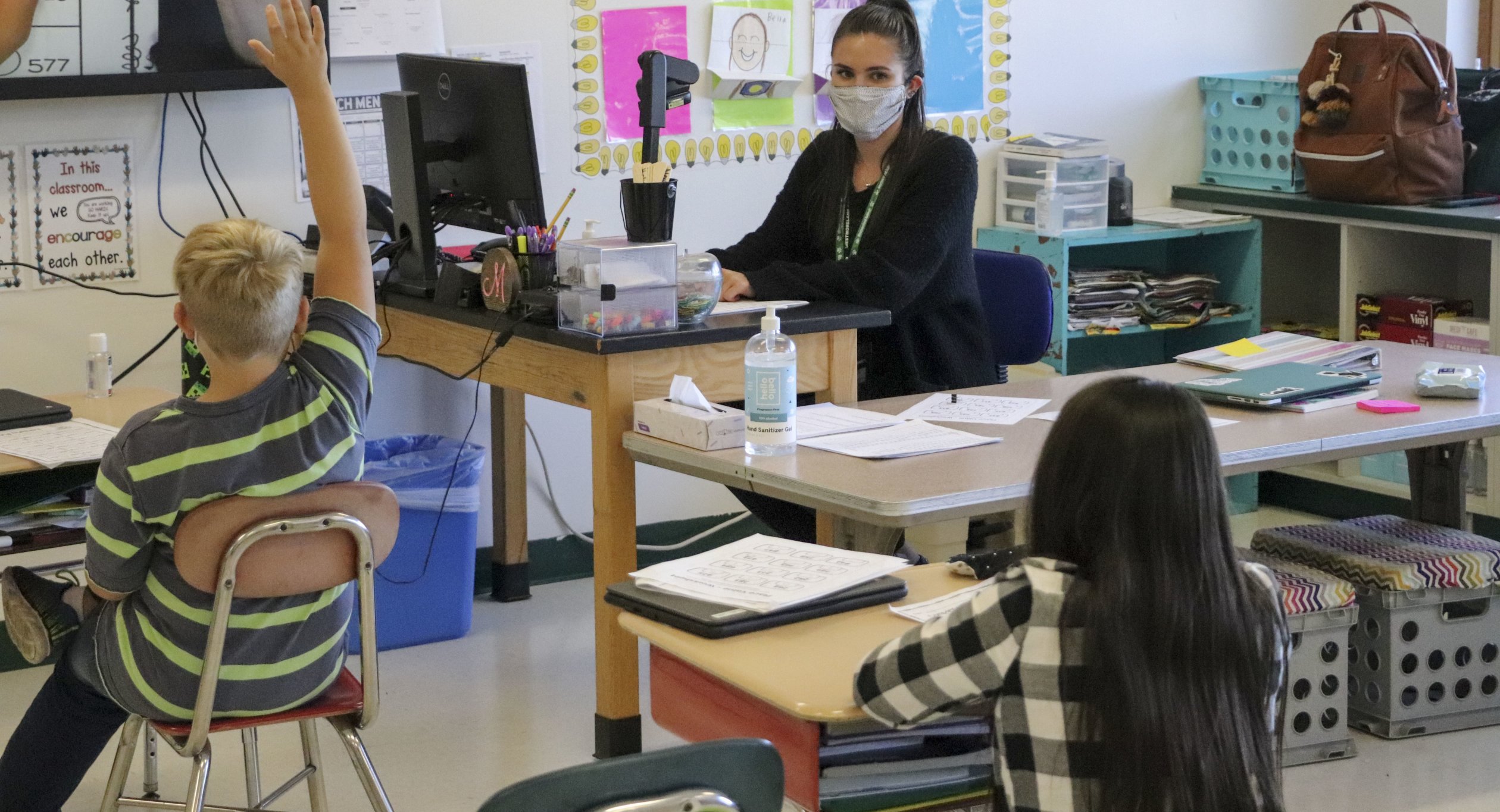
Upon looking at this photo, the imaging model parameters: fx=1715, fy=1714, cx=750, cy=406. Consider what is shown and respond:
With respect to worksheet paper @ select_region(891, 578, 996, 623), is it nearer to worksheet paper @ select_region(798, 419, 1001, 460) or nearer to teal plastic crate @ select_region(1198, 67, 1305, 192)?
worksheet paper @ select_region(798, 419, 1001, 460)

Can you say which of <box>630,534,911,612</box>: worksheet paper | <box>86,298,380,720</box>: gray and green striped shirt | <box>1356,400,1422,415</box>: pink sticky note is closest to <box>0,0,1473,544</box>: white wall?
<box>86,298,380,720</box>: gray and green striped shirt

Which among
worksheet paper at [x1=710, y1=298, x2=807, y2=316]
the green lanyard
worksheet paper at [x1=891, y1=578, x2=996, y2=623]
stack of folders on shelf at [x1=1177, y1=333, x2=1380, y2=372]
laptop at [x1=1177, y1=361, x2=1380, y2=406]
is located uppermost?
the green lanyard

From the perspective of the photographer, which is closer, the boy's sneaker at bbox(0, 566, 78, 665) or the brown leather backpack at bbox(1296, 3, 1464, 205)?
the boy's sneaker at bbox(0, 566, 78, 665)

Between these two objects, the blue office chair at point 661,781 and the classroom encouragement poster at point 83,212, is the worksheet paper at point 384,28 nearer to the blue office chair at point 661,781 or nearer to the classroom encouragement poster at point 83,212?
the classroom encouragement poster at point 83,212

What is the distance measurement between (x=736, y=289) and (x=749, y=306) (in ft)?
0.32

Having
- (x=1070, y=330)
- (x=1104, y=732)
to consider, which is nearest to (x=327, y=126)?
(x=1104, y=732)

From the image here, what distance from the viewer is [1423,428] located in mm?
2635

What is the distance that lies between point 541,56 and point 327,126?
1656mm

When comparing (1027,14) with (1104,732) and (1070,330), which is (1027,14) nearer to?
(1070,330)

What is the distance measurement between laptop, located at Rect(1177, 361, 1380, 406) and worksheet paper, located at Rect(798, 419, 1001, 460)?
39 cm

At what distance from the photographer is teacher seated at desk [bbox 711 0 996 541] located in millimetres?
3139

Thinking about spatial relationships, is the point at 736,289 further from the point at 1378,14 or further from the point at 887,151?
the point at 1378,14

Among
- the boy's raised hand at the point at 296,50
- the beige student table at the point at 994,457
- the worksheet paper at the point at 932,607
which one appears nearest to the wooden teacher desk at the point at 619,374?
the beige student table at the point at 994,457

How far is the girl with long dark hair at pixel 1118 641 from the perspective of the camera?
5.03 ft
